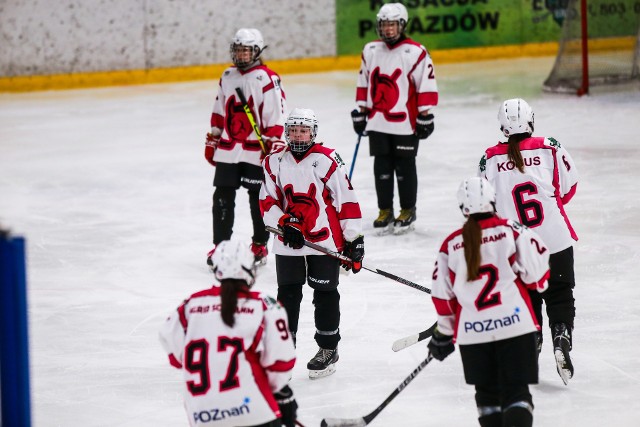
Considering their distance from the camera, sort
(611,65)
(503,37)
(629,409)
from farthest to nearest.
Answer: (503,37) < (611,65) < (629,409)

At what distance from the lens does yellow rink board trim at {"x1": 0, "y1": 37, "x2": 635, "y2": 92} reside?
11859mm

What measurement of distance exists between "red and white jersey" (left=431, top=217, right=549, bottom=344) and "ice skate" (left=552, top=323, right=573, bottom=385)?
2.62ft

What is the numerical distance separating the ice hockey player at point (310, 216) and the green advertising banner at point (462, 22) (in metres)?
8.52

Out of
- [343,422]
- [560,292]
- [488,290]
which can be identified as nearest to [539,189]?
[560,292]

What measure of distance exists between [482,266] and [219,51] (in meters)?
9.24

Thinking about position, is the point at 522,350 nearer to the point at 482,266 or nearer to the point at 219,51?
the point at 482,266

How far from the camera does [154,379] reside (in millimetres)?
4625

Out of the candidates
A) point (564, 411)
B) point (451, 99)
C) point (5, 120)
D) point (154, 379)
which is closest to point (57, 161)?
point (5, 120)

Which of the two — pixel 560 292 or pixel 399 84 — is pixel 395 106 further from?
pixel 560 292

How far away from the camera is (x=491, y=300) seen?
11.6 feet

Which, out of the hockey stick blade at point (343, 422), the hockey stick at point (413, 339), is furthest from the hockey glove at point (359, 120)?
the hockey stick blade at point (343, 422)

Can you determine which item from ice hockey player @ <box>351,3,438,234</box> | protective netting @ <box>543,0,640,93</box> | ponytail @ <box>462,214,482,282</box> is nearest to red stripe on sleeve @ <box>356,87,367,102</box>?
ice hockey player @ <box>351,3,438,234</box>

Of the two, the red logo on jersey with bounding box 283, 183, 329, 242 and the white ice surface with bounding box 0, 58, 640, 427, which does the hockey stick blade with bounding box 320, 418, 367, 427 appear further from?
the red logo on jersey with bounding box 283, 183, 329, 242

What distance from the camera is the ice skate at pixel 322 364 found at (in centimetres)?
458
